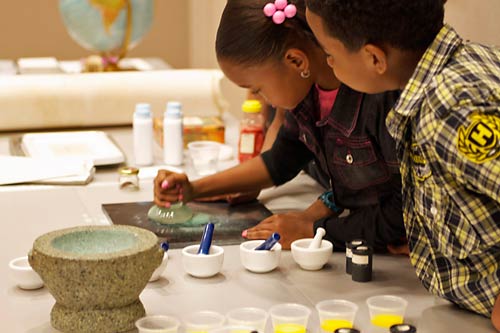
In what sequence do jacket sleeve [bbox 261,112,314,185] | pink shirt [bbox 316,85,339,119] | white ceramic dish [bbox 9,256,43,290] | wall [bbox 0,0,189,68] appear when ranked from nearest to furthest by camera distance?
white ceramic dish [bbox 9,256,43,290], pink shirt [bbox 316,85,339,119], jacket sleeve [bbox 261,112,314,185], wall [bbox 0,0,189,68]

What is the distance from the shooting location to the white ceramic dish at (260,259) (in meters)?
1.46

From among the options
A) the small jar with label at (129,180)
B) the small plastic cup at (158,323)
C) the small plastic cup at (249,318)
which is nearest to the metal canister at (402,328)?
the small plastic cup at (249,318)

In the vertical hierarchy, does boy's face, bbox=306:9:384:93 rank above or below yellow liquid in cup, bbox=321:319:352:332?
above

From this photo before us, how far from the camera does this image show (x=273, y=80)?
5.28 ft

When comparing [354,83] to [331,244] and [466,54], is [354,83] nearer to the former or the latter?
[466,54]

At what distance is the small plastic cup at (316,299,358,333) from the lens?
1.24m

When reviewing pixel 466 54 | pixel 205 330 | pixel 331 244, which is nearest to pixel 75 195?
pixel 331 244

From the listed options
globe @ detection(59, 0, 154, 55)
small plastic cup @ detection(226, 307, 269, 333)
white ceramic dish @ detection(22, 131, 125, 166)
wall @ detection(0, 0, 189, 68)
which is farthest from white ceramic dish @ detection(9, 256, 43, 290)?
wall @ detection(0, 0, 189, 68)

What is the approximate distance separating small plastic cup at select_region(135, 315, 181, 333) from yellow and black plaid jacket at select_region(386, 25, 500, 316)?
1.27ft

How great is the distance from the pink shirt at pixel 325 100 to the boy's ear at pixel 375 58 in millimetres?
348

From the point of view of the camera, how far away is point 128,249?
4.03 ft

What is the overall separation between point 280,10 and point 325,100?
0.21 m

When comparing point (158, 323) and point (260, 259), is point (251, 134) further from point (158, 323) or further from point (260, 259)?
point (158, 323)

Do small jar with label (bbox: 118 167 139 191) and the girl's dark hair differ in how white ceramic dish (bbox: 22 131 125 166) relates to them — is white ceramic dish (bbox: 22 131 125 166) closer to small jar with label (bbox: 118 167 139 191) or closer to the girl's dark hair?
small jar with label (bbox: 118 167 139 191)
